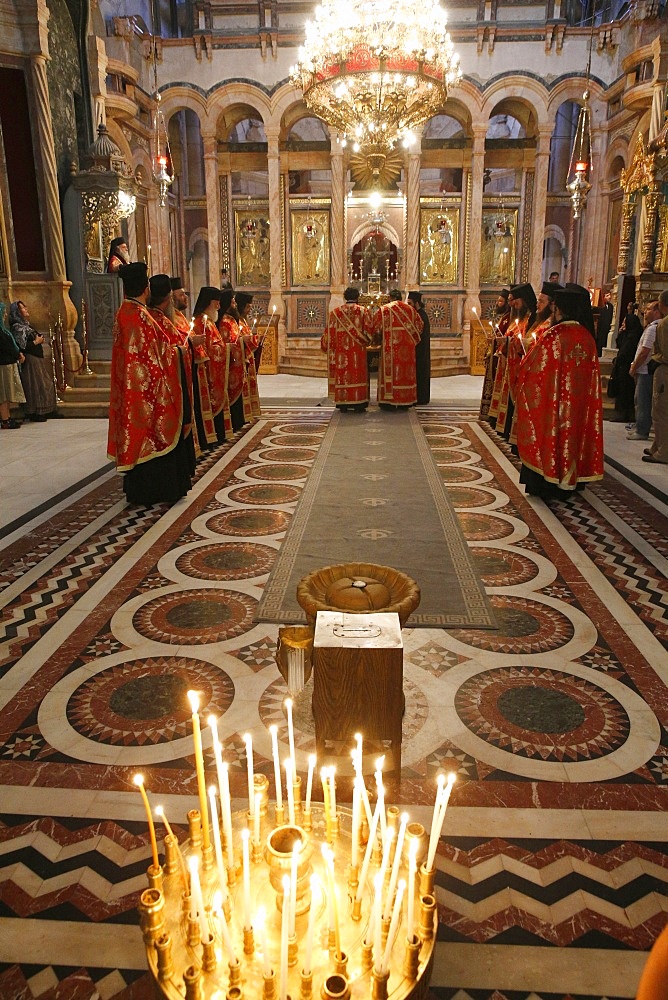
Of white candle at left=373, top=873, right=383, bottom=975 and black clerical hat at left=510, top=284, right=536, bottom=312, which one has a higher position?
black clerical hat at left=510, top=284, right=536, bottom=312

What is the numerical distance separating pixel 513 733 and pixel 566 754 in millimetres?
219

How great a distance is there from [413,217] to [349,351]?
8359 millimetres

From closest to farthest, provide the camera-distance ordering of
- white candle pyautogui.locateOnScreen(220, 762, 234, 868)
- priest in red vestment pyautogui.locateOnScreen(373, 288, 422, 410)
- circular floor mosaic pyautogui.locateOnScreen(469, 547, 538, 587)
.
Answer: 1. white candle pyautogui.locateOnScreen(220, 762, 234, 868)
2. circular floor mosaic pyautogui.locateOnScreen(469, 547, 538, 587)
3. priest in red vestment pyautogui.locateOnScreen(373, 288, 422, 410)

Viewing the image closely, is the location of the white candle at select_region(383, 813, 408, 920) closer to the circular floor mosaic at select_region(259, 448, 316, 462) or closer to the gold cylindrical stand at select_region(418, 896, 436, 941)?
the gold cylindrical stand at select_region(418, 896, 436, 941)

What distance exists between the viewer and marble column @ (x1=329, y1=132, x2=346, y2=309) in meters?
17.3

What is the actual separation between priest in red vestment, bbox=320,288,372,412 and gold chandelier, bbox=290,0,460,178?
74.9 inches

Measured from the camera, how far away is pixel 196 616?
13.1ft

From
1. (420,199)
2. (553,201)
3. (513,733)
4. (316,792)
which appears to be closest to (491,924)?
(316,792)

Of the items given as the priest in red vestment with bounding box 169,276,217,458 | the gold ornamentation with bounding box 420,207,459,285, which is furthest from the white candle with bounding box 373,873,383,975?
the gold ornamentation with bounding box 420,207,459,285

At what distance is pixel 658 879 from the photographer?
7.15 ft

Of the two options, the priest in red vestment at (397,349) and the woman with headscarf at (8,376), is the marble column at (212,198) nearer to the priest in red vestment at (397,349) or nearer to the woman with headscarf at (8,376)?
the priest in red vestment at (397,349)

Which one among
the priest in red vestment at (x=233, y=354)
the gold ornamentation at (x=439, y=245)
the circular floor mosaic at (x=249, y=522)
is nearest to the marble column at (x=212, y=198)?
the gold ornamentation at (x=439, y=245)

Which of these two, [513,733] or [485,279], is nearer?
[513,733]

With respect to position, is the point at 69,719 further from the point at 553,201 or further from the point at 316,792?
the point at 553,201
